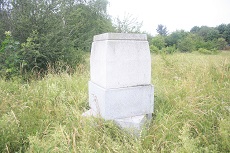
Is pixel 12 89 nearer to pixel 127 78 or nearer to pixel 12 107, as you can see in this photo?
pixel 12 107

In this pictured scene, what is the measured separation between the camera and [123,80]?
244 cm

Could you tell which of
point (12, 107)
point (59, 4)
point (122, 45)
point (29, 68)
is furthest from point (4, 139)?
point (59, 4)

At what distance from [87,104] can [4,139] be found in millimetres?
1505

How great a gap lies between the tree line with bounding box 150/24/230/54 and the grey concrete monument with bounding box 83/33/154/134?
1534cm

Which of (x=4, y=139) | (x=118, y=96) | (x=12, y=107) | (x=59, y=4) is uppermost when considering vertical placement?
(x=59, y=4)

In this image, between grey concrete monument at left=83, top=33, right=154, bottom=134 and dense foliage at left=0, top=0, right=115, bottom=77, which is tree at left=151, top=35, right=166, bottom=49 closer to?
dense foliage at left=0, top=0, right=115, bottom=77

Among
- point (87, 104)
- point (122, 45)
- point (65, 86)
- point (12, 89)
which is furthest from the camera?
point (65, 86)

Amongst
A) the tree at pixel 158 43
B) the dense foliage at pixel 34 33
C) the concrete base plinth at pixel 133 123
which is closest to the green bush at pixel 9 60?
the dense foliage at pixel 34 33

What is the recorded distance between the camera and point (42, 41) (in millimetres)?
6137

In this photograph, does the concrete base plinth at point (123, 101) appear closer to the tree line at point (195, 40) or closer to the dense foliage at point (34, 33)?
the dense foliage at point (34, 33)

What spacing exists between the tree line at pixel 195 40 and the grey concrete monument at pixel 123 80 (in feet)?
50.3

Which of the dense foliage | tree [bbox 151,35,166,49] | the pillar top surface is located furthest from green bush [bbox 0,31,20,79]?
tree [bbox 151,35,166,49]

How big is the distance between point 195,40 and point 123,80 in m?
33.6

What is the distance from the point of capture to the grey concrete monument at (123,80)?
2326 millimetres
